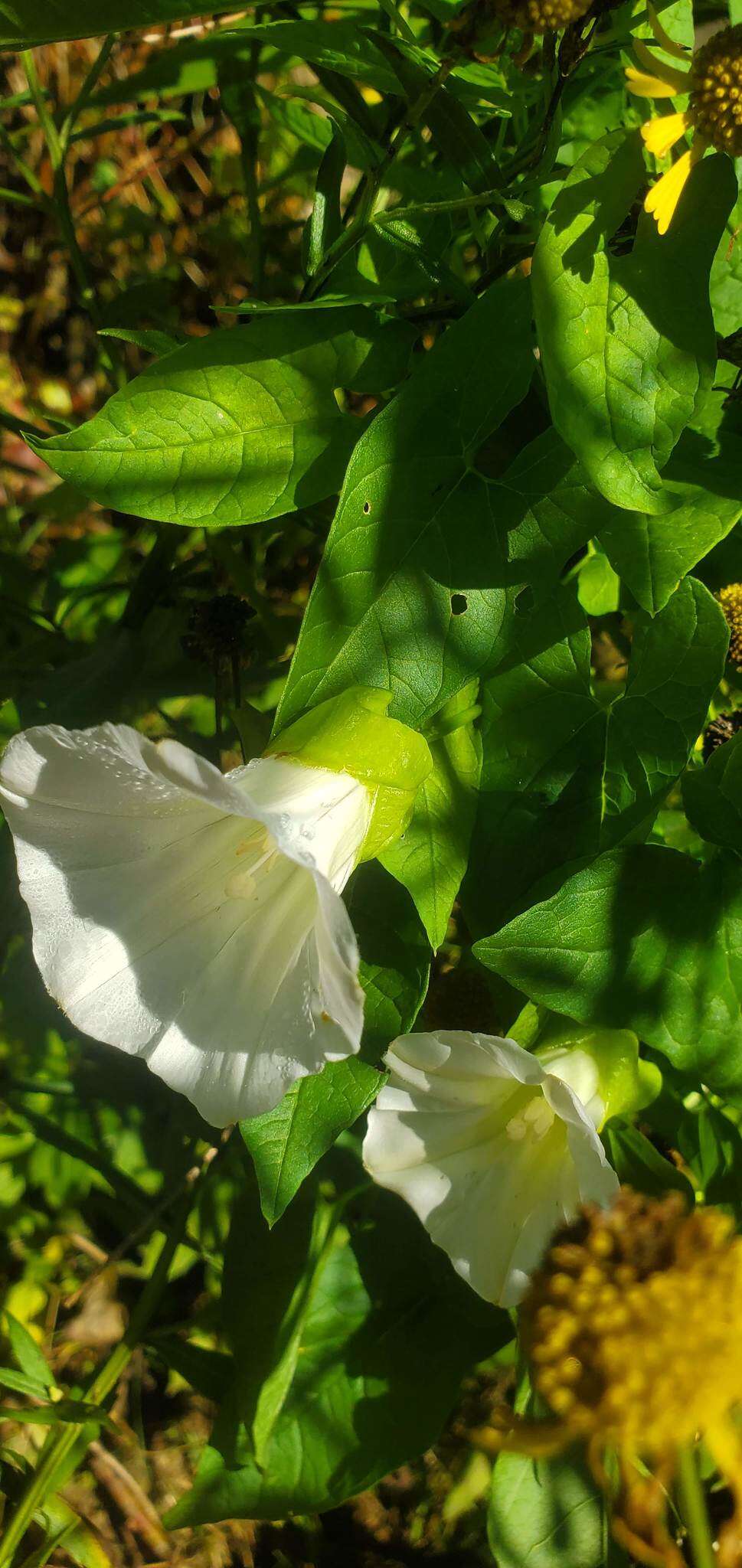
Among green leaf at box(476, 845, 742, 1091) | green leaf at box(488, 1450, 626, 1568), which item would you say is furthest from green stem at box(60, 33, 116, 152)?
green leaf at box(488, 1450, 626, 1568)

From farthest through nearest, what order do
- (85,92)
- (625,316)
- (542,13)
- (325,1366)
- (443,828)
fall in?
(325,1366)
(85,92)
(443,828)
(625,316)
(542,13)

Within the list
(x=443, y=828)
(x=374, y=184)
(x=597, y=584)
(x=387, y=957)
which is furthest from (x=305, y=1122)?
(x=374, y=184)

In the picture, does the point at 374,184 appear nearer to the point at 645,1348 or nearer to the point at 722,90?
the point at 722,90

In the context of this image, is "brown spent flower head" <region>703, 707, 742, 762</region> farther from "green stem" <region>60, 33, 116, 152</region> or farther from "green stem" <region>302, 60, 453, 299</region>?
"green stem" <region>60, 33, 116, 152</region>

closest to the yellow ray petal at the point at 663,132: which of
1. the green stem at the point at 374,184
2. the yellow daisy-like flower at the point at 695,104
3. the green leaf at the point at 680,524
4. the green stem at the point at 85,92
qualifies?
the yellow daisy-like flower at the point at 695,104

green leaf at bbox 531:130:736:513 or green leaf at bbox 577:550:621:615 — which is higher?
green leaf at bbox 531:130:736:513

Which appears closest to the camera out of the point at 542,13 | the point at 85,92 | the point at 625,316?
the point at 542,13

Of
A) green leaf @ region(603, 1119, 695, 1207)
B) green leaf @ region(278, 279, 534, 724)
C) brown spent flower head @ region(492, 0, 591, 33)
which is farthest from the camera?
green leaf @ region(603, 1119, 695, 1207)
